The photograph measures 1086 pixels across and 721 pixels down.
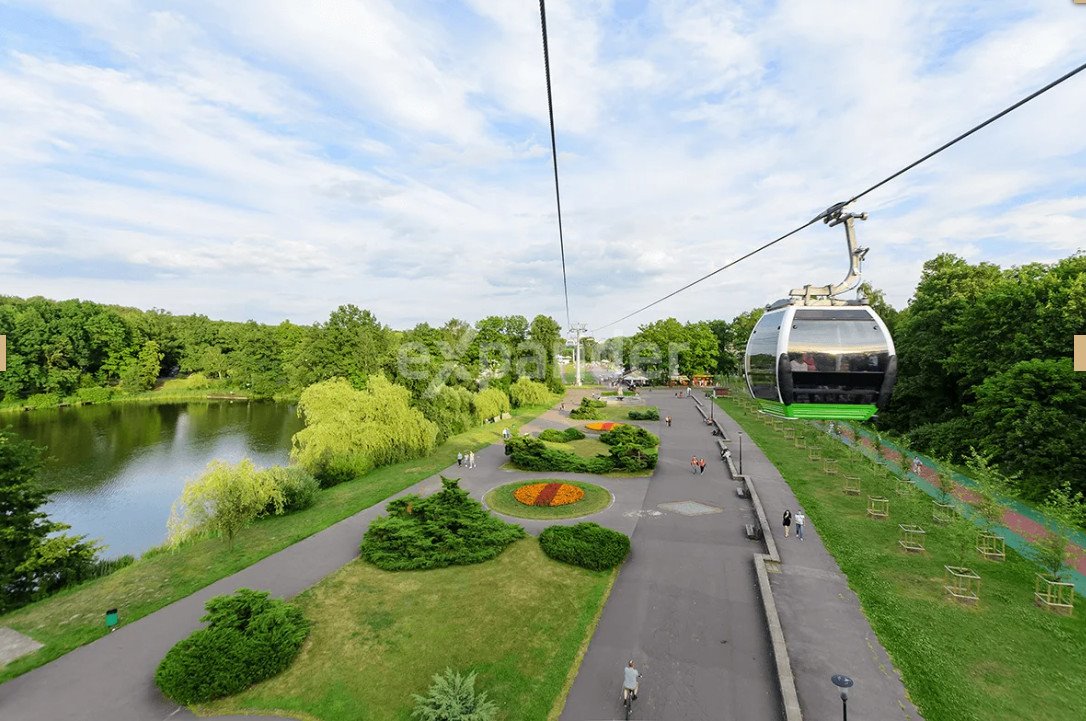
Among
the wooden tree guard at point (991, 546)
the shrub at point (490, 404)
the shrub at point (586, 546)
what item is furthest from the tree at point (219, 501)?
the wooden tree guard at point (991, 546)

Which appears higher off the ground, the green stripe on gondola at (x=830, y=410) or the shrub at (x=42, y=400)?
the green stripe on gondola at (x=830, y=410)

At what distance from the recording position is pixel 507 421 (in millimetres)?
47156

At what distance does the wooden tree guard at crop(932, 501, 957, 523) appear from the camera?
61.9ft

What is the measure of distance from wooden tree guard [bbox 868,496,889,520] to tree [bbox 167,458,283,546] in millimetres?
25955

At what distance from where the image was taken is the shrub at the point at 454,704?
9.04 m

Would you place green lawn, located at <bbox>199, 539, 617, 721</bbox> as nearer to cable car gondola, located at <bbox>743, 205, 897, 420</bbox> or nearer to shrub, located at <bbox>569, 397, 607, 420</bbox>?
cable car gondola, located at <bbox>743, 205, 897, 420</bbox>

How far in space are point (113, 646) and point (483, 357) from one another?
5399cm

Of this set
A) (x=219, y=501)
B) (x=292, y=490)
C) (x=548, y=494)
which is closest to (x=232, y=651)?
(x=219, y=501)

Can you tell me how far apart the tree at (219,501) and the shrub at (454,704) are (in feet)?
37.0

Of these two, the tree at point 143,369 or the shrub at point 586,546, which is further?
the tree at point 143,369

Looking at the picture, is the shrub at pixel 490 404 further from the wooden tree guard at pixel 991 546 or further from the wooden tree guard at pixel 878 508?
the wooden tree guard at pixel 991 546

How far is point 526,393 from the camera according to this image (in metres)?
57.2

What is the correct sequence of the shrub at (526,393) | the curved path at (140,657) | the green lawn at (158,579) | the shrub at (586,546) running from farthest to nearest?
the shrub at (526,393) < the shrub at (586,546) < the green lawn at (158,579) < the curved path at (140,657)

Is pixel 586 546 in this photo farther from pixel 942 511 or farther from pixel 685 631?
pixel 942 511
